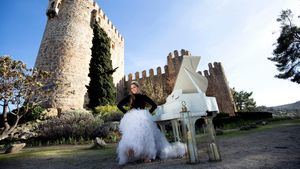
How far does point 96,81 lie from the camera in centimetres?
1320

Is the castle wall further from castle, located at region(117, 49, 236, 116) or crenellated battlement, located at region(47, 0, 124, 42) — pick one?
crenellated battlement, located at region(47, 0, 124, 42)

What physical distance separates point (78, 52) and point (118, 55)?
732 cm

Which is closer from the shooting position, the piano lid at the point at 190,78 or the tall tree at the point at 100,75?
the piano lid at the point at 190,78

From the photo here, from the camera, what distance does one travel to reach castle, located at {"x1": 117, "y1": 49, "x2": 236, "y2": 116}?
1914 centimetres

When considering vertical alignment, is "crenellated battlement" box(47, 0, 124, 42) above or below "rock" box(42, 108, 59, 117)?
above

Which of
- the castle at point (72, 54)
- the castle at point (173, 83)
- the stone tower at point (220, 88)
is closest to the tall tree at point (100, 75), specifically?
the castle at point (72, 54)

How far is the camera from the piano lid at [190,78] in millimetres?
2975

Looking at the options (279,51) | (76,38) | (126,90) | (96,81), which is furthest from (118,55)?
(279,51)

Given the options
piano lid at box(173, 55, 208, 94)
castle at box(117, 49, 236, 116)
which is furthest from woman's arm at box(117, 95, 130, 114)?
castle at box(117, 49, 236, 116)

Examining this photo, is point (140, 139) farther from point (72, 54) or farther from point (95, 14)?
point (95, 14)

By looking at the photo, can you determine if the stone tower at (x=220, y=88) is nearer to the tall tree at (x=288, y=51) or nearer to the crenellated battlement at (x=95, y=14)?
the tall tree at (x=288, y=51)

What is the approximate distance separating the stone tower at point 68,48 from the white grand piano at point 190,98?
1184 centimetres

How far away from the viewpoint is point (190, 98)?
107 inches

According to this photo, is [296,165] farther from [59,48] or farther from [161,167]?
[59,48]
